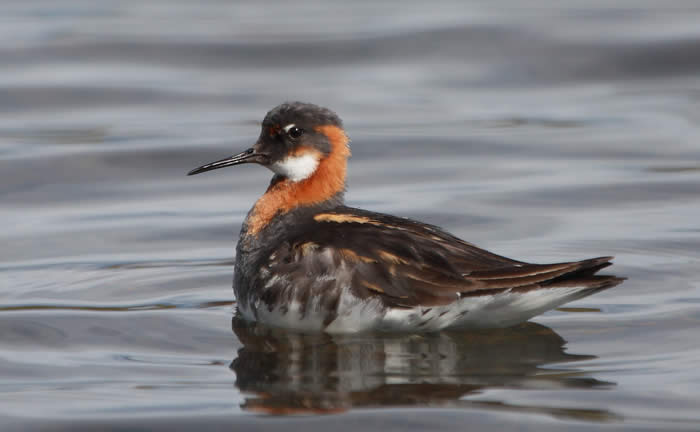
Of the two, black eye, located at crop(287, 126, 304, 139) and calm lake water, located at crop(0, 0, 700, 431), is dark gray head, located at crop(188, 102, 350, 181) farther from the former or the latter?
calm lake water, located at crop(0, 0, 700, 431)

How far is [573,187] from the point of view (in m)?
12.2

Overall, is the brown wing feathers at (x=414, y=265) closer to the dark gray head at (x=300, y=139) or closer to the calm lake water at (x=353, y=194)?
the calm lake water at (x=353, y=194)

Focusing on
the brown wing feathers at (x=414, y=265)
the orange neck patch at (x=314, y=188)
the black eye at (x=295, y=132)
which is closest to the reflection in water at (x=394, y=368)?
the brown wing feathers at (x=414, y=265)

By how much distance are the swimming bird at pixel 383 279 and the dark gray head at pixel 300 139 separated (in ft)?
1.27

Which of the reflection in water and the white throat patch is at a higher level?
the white throat patch

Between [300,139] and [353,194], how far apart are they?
3.49 metres

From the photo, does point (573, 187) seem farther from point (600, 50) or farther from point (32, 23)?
point (32, 23)

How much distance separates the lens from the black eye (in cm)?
893

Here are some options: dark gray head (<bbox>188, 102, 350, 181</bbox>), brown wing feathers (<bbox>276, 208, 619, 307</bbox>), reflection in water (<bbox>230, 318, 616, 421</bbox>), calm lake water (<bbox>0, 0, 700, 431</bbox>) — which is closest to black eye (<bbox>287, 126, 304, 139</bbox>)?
dark gray head (<bbox>188, 102, 350, 181</bbox>)

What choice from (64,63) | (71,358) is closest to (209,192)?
(71,358)

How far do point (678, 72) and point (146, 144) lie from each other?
7.32 metres

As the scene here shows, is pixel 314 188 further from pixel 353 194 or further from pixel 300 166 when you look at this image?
pixel 353 194

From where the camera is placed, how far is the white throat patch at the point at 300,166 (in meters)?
8.89

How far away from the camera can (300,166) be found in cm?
892
